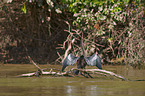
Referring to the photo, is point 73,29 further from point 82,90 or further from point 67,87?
point 82,90

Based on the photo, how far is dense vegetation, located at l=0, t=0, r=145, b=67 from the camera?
17.7m

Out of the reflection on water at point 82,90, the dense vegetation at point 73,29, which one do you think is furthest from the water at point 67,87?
the dense vegetation at point 73,29

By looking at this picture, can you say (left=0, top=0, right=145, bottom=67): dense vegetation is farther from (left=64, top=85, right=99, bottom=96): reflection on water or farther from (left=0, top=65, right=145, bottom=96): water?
(left=64, top=85, right=99, bottom=96): reflection on water

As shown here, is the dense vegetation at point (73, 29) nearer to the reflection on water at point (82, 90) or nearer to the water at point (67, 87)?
the water at point (67, 87)

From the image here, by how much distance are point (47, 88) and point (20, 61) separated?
1098cm

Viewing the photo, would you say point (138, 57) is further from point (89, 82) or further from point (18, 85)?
point (18, 85)

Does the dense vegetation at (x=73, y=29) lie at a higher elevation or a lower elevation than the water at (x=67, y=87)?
higher

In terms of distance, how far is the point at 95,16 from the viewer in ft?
59.7

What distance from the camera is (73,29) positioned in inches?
776

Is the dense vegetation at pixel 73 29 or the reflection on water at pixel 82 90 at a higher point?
the dense vegetation at pixel 73 29

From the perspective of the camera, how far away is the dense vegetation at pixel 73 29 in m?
17.7

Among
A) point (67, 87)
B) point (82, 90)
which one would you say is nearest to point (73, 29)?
point (67, 87)

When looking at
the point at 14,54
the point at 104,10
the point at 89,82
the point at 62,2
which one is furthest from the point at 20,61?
the point at 89,82

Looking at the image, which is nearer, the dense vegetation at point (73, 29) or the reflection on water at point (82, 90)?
the reflection on water at point (82, 90)
